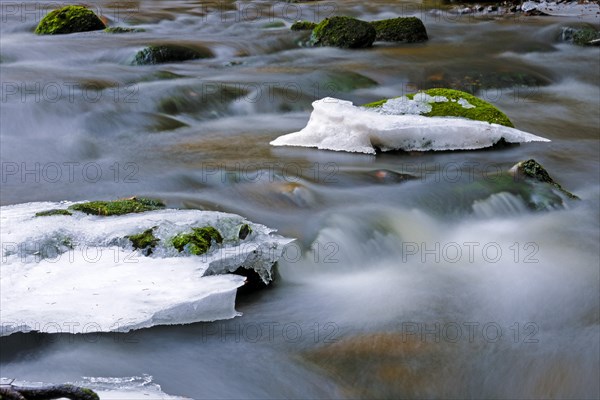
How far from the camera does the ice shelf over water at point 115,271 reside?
3666 mm

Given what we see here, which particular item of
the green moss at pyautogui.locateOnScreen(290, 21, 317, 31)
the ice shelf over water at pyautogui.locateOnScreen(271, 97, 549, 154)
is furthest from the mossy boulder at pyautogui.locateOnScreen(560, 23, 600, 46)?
the ice shelf over water at pyautogui.locateOnScreen(271, 97, 549, 154)

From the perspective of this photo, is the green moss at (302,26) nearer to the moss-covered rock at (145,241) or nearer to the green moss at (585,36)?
the green moss at (585,36)

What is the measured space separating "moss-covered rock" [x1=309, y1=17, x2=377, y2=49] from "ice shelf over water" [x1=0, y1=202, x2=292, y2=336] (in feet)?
28.5


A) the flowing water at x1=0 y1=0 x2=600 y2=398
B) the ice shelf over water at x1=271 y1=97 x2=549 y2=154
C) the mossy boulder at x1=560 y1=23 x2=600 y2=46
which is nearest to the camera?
the flowing water at x1=0 y1=0 x2=600 y2=398

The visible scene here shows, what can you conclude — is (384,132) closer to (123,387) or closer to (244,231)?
(244,231)

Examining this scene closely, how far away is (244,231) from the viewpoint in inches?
174

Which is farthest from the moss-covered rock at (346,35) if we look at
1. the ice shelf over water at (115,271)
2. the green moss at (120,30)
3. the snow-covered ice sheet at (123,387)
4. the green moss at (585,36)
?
the snow-covered ice sheet at (123,387)

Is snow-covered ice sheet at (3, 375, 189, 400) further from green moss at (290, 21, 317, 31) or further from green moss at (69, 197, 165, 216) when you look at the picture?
green moss at (290, 21, 317, 31)

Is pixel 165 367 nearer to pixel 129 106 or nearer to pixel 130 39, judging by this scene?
pixel 129 106

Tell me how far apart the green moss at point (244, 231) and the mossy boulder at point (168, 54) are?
720cm

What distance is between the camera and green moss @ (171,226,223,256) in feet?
13.7

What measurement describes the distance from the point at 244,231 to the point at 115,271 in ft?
2.58

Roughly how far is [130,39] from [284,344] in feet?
32.2

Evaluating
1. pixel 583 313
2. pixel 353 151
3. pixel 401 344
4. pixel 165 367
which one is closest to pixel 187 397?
pixel 165 367
